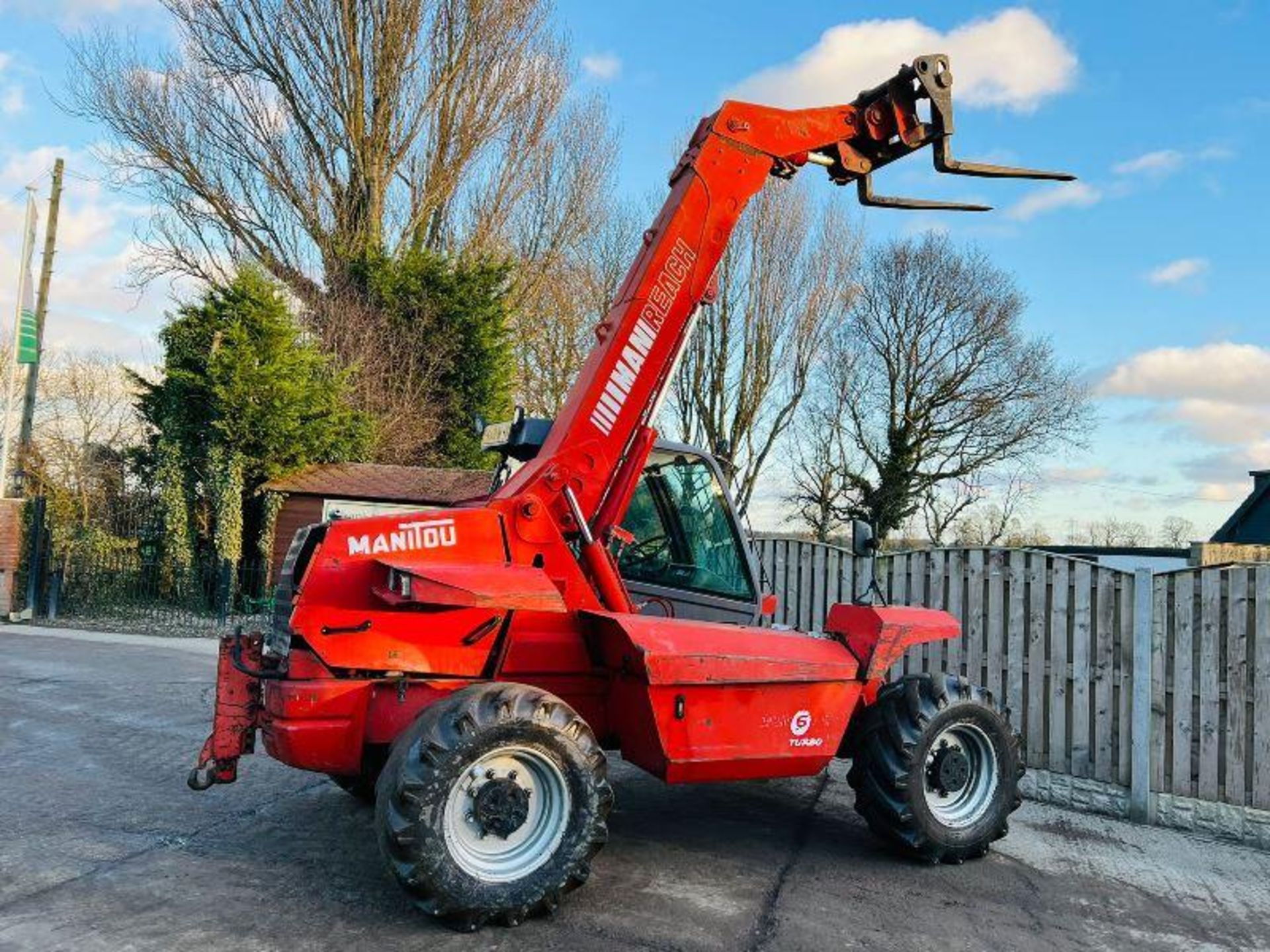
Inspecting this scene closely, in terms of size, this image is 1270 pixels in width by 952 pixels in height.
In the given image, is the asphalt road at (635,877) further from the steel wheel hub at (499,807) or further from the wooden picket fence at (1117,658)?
the wooden picket fence at (1117,658)

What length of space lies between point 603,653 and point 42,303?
75.4 ft

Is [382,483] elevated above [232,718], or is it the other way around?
[382,483]

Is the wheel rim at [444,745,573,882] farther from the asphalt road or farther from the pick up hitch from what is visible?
the pick up hitch

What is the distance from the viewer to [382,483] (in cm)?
1791

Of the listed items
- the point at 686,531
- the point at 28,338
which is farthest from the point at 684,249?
the point at 28,338

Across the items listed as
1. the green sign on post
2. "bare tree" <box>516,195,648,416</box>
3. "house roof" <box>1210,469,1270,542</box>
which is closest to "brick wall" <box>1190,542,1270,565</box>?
"house roof" <box>1210,469,1270,542</box>

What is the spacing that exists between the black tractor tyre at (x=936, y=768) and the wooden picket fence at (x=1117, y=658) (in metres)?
1.69

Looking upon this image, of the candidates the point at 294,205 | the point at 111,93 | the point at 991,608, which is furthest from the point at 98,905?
the point at 111,93

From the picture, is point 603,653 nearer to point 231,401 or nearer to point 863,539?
point 863,539

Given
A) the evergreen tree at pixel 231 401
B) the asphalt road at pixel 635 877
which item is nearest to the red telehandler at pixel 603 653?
the asphalt road at pixel 635 877

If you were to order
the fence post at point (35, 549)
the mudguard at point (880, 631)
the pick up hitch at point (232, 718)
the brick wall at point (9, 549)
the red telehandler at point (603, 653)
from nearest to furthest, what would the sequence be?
the red telehandler at point (603, 653), the pick up hitch at point (232, 718), the mudguard at point (880, 631), the brick wall at point (9, 549), the fence post at point (35, 549)

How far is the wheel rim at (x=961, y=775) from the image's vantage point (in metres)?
5.10

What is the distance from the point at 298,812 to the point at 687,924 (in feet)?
8.66

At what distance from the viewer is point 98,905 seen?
4062mm
